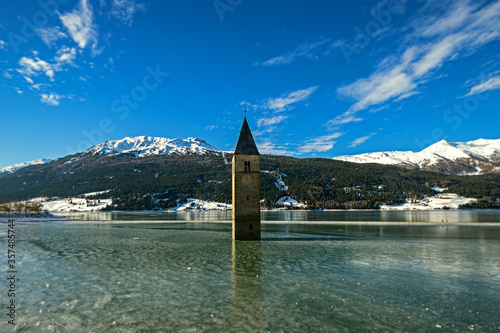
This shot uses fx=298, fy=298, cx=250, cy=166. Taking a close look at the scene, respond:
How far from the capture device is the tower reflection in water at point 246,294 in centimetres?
1306

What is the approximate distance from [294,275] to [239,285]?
5.06 metres

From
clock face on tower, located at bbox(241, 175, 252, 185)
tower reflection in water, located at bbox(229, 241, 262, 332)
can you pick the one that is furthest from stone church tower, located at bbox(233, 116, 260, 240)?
tower reflection in water, located at bbox(229, 241, 262, 332)

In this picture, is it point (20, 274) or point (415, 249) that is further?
point (415, 249)

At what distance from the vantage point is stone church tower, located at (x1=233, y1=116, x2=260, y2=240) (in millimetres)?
44031

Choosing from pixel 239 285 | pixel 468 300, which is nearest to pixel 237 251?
pixel 239 285

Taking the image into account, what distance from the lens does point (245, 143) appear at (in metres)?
46.4

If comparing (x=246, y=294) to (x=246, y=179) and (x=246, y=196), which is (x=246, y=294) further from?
(x=246, y=179)

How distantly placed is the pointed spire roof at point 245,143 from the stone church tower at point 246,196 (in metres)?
0.38

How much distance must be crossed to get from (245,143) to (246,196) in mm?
8330

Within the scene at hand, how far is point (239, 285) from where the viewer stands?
63.5 ft

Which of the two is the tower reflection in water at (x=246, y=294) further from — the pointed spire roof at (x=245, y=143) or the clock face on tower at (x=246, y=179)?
the pointed spire roof at (x=245, y=143)

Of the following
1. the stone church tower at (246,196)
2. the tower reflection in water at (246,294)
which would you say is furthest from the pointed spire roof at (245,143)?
the tower reflection in water at (246,294)

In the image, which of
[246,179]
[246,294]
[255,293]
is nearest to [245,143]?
[246,179]

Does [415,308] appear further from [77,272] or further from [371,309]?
[77,272]
